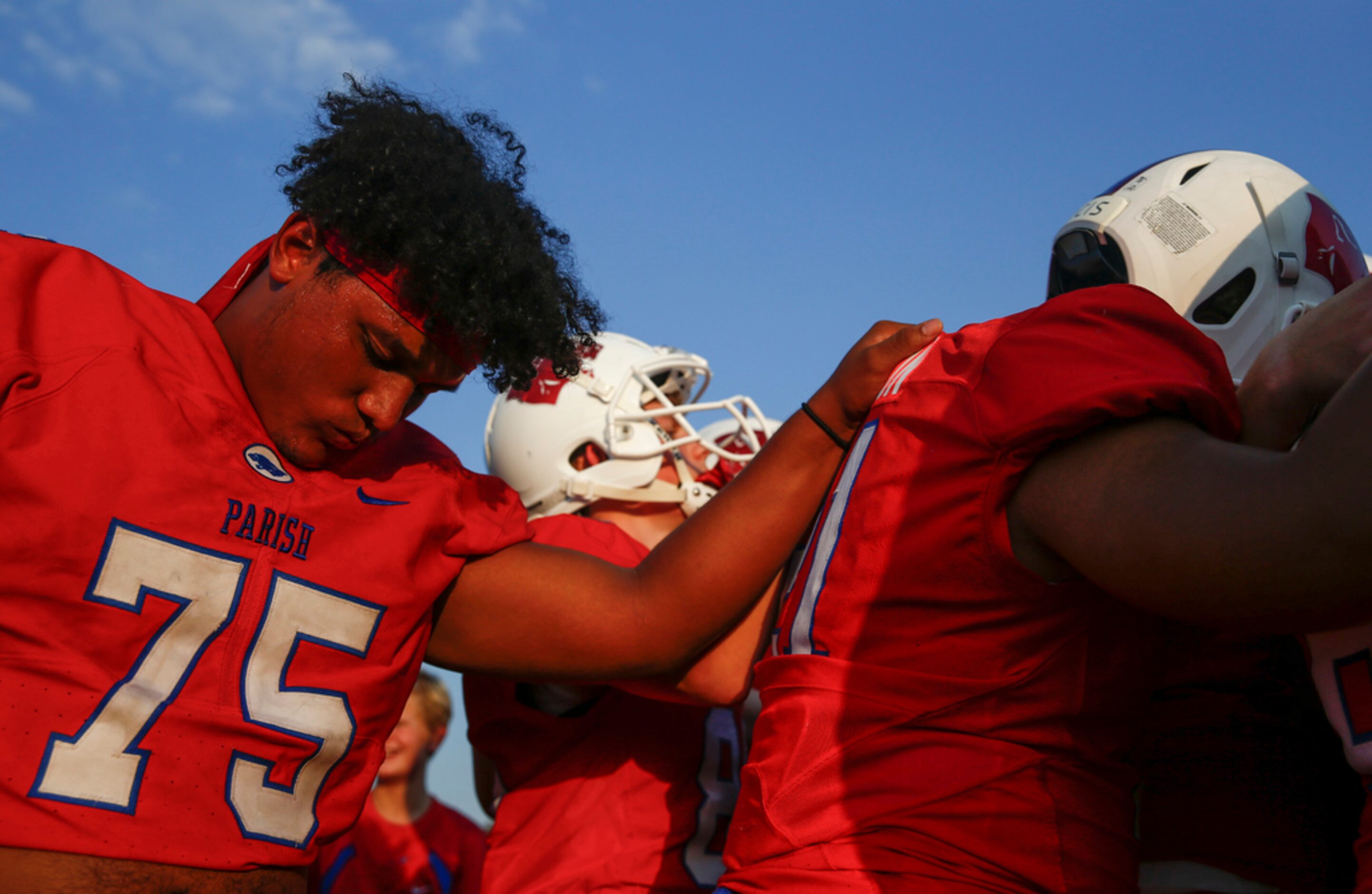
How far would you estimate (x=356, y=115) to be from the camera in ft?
8.39

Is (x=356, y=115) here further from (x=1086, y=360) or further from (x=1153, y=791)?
(x=1153, y=791)

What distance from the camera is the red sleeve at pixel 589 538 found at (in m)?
2.93

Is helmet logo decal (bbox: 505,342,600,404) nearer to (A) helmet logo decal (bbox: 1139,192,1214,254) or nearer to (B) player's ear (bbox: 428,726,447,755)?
(A) helmet logo decal (bbox: 1139,192,1214,254)

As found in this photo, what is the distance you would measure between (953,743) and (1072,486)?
0.45 m

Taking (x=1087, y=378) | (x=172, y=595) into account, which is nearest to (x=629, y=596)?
(x=172, y=595)

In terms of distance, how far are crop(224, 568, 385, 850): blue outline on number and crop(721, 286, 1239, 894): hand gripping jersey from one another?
89cm

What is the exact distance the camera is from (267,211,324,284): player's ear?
231 cm

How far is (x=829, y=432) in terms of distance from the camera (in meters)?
2.16

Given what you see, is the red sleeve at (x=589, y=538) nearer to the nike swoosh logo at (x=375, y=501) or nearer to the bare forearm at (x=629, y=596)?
the bare forearm at (x=629, y=596)

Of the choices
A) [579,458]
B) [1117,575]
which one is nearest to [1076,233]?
[1117,575]

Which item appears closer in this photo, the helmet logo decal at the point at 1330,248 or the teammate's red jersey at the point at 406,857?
the helmet logo decal at the point at 1330,248

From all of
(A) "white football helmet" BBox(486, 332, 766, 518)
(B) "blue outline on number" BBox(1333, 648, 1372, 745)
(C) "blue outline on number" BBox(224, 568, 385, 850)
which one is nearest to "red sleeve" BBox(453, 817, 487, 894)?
(A) "white football helmet" BBox(486, 332, 766, 518)

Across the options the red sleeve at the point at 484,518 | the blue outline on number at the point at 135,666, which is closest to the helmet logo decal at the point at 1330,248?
the red sleeve at the point at 484,518

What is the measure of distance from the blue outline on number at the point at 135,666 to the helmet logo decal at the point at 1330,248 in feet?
8.26
